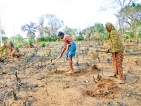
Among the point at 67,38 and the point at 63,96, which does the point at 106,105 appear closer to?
the point at 63,96

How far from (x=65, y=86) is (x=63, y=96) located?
763mm

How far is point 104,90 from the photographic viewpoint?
17.4 feet

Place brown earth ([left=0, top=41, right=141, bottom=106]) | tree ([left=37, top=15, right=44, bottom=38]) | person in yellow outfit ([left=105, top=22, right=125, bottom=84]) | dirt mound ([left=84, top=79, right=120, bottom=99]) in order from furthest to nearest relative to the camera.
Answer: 1. tree ([left=37, top=15, right=44, bottom=38])
2. person in yellow outfit ([left=105, top=22, right=125, bottom=84])
3. dirt mound ([left=84, top=79, right=120, bottom=99])
4. brown earth ([left=0, top=41, right=141, bottom=106])

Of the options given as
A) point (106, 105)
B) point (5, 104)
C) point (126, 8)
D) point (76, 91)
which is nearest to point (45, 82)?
point (76, 91)

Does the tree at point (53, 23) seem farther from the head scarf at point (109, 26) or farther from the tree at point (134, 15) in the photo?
the head scarf at point (109, 26)

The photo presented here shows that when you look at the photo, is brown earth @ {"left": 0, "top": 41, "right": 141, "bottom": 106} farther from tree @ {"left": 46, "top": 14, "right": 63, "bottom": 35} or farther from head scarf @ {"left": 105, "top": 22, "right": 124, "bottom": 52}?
tree @ {"left": 46, "top": 14, "right": 63, "bottom": 35}

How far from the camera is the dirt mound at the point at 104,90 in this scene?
5.11 m

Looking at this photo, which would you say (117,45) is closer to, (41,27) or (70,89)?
(70,89)

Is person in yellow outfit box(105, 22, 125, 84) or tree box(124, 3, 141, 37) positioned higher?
tree box(124, 3, 141, 37)

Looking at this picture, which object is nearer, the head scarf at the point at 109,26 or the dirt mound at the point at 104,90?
the dirt mound at the point at 104,90

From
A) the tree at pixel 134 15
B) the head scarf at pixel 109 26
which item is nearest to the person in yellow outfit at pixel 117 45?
the head scarf at pixel 109 26

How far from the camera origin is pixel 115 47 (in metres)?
5.92

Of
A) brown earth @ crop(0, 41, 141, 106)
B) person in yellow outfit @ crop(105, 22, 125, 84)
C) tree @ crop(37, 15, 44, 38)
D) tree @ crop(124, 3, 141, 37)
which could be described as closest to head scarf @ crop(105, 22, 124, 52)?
person in yellow outfit @ crop(105, 22, 125, 84)

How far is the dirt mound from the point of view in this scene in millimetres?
5113
